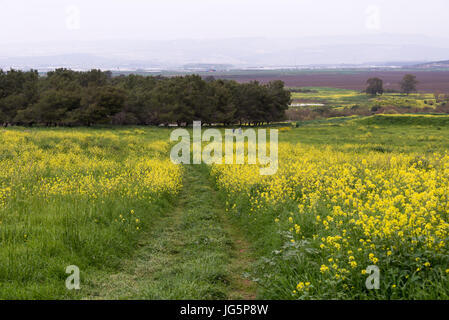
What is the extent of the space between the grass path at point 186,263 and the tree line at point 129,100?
51364 millimetres

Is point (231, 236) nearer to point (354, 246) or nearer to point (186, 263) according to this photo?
point (186, 263)

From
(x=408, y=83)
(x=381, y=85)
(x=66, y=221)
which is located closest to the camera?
(x=66, y=221)

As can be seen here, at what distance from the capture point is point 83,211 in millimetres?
10164

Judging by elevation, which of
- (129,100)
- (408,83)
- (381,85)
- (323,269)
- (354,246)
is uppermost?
(408,83)

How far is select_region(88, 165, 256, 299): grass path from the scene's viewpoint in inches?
254

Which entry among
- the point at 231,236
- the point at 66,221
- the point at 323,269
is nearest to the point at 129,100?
the point at 66,221

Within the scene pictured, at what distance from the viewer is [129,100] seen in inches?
2773

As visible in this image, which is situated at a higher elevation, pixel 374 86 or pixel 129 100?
pixel 374 86

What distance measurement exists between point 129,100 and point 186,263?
219 ft

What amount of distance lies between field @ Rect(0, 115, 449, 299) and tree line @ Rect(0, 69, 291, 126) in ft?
154
